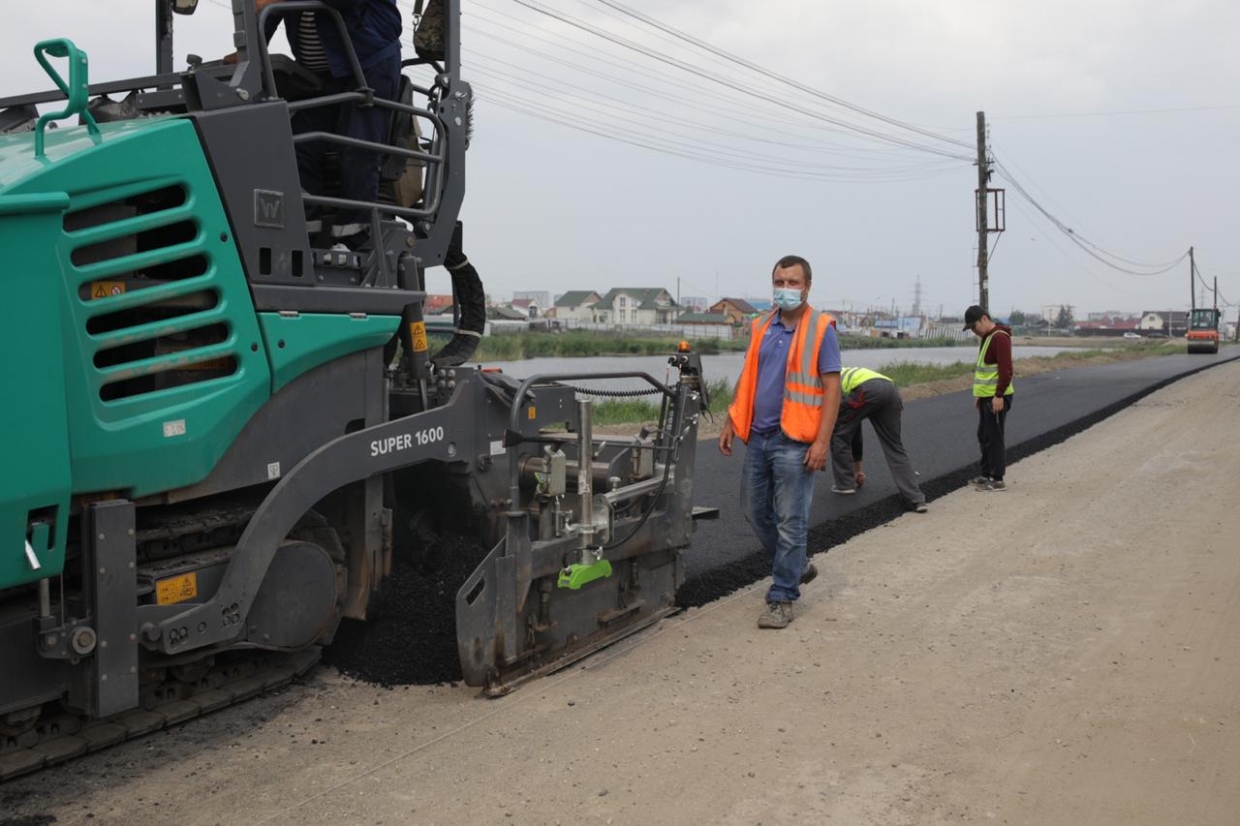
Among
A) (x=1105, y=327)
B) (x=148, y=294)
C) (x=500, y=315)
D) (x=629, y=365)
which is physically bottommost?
(x=629, y=365)

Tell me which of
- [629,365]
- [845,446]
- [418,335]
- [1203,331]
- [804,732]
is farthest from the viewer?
[1203,331]

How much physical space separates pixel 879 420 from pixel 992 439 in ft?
4.52

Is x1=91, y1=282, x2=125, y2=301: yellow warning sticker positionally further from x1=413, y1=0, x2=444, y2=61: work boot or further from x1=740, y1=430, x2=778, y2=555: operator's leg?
x1=740, y1=430, x2=778, y2=555: operator's leg

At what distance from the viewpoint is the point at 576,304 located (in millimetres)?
94000

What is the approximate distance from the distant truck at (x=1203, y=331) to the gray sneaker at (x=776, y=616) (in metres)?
46.7

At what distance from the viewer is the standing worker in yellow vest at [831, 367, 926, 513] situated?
8109 millimetres

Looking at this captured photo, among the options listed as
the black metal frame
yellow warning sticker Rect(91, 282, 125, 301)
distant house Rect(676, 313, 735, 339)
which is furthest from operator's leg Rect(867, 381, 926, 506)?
distant house Rect(676, 313, 735, 339)

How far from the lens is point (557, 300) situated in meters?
97.2

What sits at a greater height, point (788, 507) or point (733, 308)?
point (733, 308)

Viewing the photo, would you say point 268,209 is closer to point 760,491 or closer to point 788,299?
point 788,299

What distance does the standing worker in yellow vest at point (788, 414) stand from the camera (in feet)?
17.0

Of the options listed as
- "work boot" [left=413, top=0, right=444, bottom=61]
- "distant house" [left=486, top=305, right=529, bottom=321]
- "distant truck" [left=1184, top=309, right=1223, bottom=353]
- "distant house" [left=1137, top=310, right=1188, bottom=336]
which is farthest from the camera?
"distant house" [left=1137, top=310, right=1188, bottom=336]

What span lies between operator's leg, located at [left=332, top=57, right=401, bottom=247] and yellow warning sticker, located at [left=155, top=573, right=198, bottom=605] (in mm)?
1472

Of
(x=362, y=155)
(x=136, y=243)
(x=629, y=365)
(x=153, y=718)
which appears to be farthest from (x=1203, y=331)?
(x=136, y=243)
